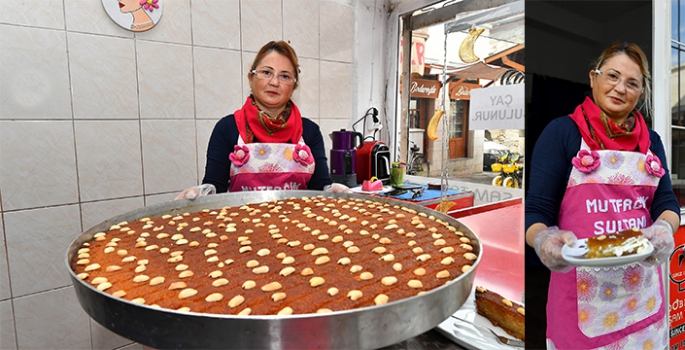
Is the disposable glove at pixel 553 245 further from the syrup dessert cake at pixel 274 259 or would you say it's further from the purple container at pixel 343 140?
the purple container at pixel 343 140

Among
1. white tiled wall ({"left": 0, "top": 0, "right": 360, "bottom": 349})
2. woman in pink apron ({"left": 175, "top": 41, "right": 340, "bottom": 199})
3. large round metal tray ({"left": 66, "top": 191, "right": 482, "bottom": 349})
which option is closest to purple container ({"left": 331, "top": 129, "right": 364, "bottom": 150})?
white tiled wall ({"left": 0, "top": 0, "right": 360, "bottom": 349})

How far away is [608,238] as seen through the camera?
0.80 meters

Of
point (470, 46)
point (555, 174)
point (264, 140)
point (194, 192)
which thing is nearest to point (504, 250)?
point (555, 174)

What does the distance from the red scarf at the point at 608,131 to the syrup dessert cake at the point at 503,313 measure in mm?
410

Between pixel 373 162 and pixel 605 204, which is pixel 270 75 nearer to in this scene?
pixel 373 162

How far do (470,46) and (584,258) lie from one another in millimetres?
728

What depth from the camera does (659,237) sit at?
2.68 ft

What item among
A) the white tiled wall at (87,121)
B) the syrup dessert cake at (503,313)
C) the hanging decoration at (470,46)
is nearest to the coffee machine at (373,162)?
the white tiled wall at (87,121)

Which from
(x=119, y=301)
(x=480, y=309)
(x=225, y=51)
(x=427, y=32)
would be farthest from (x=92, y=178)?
(x=427, y=32)

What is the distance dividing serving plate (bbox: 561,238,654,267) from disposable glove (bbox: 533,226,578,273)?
0.01 metres

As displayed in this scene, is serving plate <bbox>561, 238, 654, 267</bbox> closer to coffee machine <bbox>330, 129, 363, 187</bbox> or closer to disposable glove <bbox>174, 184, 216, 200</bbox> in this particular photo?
disposable glove <bbox>174, 184, 216, 200</bbox>

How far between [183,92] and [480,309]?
191 centimetres

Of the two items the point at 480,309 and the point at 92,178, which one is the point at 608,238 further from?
the point at 92,178

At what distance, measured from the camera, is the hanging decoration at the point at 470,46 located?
119cm
